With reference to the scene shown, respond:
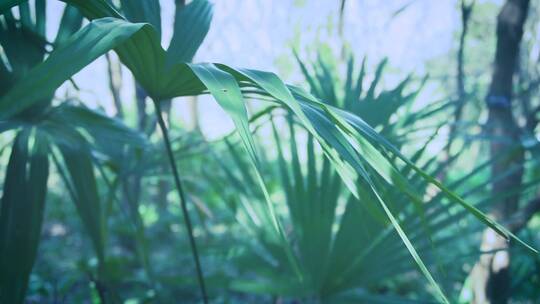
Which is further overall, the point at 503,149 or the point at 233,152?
the point at 503,149

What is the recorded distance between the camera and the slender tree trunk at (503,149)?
1286mm

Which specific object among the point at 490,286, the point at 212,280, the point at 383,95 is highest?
the point at 383,95

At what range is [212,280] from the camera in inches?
43.8

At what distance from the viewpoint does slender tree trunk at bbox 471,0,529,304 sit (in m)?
1.29

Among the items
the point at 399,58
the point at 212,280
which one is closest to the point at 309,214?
the point at 212,280

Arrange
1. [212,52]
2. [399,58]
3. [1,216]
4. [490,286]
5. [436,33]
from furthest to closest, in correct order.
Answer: [436,33], [399,58], [212,52], [490,286], [1,216]

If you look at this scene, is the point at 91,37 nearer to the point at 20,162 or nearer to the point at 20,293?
the point at 20,162

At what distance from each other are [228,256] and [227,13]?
1515 mm

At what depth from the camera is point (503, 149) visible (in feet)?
4.30

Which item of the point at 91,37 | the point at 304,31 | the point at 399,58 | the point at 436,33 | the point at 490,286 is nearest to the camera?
the point at 91,37

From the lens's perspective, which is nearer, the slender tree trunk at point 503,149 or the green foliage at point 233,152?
the green foliage at point 233,152

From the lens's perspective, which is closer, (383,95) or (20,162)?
(20,162)

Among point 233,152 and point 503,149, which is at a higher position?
point 233,152

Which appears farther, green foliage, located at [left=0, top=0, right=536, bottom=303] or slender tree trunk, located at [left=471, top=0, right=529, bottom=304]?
slender tree trunk, located at [left=471, top=0, right=529, bottom=304]
